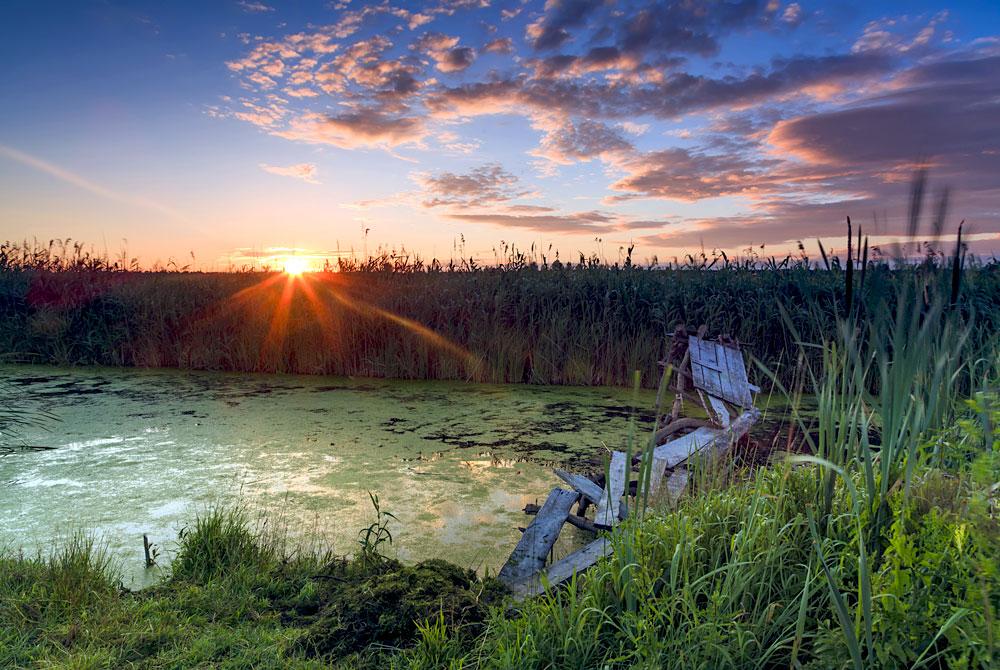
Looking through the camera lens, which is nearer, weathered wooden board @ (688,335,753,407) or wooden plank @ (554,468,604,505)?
wooden plank @ (554,468,604,505)

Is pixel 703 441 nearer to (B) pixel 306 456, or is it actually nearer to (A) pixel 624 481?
(A) pixel 624 481

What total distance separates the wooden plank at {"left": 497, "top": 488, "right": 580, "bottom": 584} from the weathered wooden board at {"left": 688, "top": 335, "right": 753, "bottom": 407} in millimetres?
1641

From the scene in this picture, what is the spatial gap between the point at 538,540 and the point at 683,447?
1302mm

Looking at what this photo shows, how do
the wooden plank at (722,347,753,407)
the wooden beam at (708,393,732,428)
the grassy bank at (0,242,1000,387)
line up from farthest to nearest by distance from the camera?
the grassy bank at (0,242,1000,387)
the wooden plank at (722,347,753,407)
the wooden beam at (708,393,732,428)

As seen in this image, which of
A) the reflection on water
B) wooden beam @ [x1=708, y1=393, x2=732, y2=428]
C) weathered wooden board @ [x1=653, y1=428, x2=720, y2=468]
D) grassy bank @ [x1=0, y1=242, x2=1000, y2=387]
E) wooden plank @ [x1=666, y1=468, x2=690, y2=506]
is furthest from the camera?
grassy bank @ [x1=0, y1=242, x2=1000, y2=387]

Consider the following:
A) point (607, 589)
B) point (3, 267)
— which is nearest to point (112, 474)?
point (607, 589)

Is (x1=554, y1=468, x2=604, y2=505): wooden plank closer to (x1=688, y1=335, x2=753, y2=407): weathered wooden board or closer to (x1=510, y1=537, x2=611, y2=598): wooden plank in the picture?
(x1=510, y1=537, x2=611, y2=598): wooden plank

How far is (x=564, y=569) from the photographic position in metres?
2.29

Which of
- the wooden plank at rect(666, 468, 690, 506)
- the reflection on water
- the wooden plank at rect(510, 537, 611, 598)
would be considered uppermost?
the wooden plank at rect(666, 468, 690, 506)

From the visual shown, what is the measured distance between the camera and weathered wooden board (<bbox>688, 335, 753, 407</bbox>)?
3.96 m

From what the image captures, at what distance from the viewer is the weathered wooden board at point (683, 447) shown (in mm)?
3250

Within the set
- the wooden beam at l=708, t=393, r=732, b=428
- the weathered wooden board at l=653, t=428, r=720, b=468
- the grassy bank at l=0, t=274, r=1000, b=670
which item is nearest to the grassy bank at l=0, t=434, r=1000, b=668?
the grassy bank at l=0, t=274, r=1000, b=670

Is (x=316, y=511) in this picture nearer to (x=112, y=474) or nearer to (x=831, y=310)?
(x=112, y=474)

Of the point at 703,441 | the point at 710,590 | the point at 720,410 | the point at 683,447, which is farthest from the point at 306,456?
the point at 710,590
